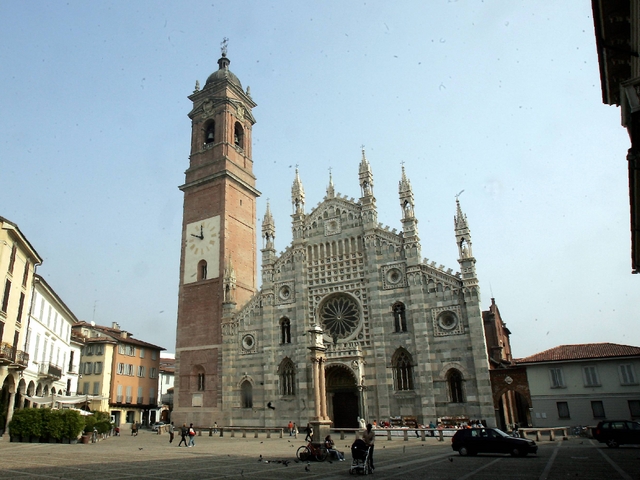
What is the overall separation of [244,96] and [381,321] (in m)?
28.0

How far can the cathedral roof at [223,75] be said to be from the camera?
158 ft

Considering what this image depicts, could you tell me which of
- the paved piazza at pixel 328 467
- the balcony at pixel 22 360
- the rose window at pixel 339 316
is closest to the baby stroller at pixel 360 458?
the paved piazza at pixel 328 467

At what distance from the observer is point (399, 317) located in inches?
1350

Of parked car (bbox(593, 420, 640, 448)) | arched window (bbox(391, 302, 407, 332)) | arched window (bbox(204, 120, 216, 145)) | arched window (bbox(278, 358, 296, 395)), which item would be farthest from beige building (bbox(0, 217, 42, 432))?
parked car (bbox(593, 420, 640, 448))

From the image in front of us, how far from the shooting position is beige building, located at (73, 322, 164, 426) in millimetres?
50875

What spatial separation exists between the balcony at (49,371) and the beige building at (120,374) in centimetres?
1186

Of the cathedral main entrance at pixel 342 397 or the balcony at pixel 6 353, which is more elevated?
the balcony at pixel 6 353

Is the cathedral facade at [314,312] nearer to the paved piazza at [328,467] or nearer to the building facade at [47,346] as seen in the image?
the building facade at [47,346]

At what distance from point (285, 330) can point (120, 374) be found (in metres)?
24.8

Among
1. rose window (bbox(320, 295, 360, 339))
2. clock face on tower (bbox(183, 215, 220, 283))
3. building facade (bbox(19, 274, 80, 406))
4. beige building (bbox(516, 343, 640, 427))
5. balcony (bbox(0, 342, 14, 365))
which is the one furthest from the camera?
clock face on tower (bbox(183, 215, 220, 283))

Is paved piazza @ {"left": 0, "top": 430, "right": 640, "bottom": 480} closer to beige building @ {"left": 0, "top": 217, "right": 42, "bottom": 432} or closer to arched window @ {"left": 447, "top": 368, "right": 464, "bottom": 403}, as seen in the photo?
beige building @ {"left": 0, "top": 217, "right": 42, "bottom": 432}

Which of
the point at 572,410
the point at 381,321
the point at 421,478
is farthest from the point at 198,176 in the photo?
the point at 421,478

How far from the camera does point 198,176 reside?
4600 cm

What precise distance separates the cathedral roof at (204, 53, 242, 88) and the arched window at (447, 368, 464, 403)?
3373cm
